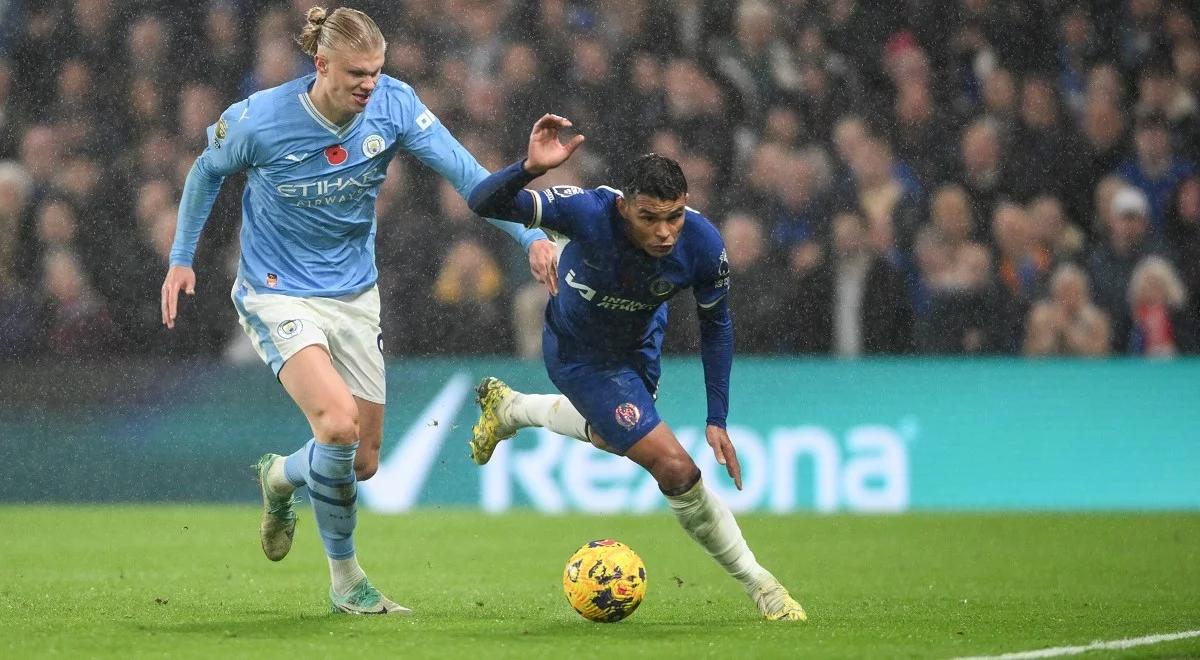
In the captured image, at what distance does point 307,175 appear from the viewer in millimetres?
6777

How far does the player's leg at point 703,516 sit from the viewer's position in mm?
6395

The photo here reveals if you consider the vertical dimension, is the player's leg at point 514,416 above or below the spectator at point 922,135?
below

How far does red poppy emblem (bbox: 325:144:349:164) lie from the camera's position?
6.79 m

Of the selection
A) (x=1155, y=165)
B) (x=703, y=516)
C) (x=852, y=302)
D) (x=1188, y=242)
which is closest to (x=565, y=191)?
(x=703, y=516)

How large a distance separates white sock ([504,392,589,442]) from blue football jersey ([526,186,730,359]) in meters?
0.84

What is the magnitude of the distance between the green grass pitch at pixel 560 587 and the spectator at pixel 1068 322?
4.19 ft

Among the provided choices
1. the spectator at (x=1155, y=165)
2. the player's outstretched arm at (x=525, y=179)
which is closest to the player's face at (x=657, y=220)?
the player's outstretched arm at (x=525, y=179)

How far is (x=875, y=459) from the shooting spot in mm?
11633

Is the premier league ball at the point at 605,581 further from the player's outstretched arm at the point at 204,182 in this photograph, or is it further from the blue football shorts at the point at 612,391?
the player's outstretched arm at the point at 204,182

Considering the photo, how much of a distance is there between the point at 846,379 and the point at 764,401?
0.57 metres

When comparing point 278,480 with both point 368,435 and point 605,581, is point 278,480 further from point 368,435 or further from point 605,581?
point 605,581

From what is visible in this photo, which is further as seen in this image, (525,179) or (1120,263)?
(1120,263)

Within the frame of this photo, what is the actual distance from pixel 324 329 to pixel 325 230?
1.30 ft

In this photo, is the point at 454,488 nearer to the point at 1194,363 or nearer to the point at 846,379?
the point at 846,379
